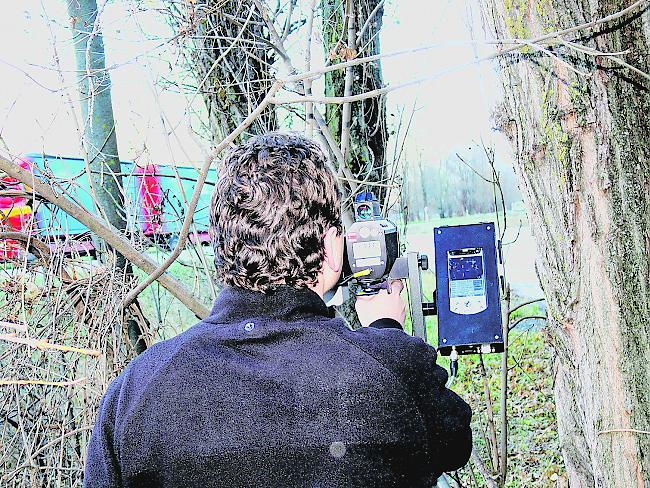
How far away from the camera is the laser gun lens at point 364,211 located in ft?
5.21

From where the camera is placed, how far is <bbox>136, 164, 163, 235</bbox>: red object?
3.61 m

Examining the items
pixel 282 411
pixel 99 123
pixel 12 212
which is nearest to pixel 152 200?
pixel 99 123

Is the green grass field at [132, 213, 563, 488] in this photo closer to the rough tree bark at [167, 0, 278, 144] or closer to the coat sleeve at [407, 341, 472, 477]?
the rough tree bark at [167, 0, 278, 144]

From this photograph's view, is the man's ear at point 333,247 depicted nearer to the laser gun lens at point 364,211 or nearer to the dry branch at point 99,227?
the laser gun lens at point 364,211

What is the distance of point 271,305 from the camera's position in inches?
48.6

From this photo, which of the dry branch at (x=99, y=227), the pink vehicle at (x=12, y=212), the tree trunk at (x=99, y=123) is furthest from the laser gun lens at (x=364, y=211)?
the tree trunk at (x=99, y=123)

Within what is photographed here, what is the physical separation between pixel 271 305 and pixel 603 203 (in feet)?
3.39

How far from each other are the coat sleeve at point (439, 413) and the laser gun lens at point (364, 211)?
43cm

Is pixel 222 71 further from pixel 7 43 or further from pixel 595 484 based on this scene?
pixel 595 484

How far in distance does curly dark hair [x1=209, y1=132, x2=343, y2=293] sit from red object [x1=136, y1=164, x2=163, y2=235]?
2.41 metres

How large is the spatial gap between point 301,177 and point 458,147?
3.63 metres

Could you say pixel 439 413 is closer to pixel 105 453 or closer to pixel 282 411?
pixel 282 411

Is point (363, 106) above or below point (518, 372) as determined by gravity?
above

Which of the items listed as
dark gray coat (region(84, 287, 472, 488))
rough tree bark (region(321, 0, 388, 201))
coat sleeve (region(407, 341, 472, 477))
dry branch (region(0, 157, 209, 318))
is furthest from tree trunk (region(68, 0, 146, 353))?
coat sleeve (region(407, 341, 472, 477))
